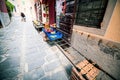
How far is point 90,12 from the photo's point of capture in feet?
7.95

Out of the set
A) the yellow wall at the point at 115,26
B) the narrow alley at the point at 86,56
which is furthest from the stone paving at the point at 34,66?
the yellow wall at the point at 115,26

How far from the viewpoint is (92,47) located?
7.93 ft

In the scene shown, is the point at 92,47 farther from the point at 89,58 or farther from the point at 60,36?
the point at 60,36

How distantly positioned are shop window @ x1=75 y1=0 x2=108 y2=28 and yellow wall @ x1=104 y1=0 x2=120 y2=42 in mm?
335

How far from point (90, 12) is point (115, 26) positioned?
1.02 metres

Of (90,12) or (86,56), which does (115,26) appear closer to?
(90,12)

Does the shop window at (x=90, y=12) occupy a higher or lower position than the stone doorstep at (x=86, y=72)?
higher

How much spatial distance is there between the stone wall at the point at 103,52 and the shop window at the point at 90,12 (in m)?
0.42

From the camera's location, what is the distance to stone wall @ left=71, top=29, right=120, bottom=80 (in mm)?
1732

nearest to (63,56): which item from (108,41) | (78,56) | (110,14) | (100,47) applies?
(78,56)

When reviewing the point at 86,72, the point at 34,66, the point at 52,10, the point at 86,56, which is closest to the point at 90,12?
the point at 86,56

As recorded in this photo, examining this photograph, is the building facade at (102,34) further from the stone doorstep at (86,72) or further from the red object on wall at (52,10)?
the red object on wall at (52,10)

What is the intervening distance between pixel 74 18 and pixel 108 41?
1894 mm

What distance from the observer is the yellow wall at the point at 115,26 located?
5.26ft
